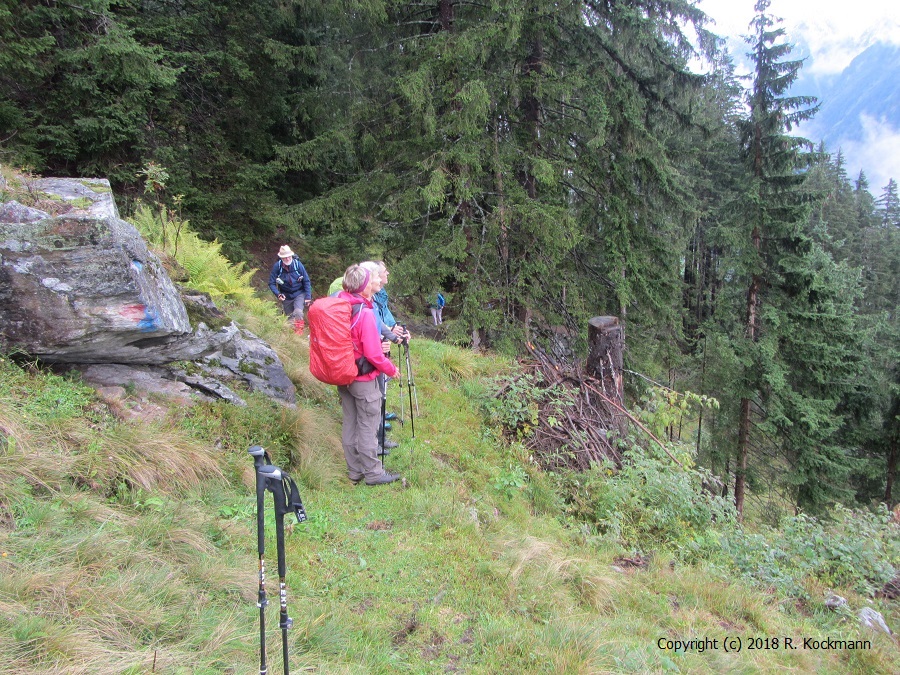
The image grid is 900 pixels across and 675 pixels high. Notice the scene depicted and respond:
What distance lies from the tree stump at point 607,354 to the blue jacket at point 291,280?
193 inches

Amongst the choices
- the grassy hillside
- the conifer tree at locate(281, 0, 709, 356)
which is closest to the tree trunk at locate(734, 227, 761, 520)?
the conifer tree at locate(281, 0, 709, 356)

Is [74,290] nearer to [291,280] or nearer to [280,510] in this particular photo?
[280,510]

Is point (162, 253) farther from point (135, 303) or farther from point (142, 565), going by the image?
point (142, 565)

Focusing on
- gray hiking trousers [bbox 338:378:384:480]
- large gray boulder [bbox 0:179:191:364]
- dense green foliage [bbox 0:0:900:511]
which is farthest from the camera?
dense green foliage [bbox 0:0:900:511]

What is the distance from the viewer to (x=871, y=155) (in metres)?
183

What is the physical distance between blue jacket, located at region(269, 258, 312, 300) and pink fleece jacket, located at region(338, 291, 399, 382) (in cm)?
463

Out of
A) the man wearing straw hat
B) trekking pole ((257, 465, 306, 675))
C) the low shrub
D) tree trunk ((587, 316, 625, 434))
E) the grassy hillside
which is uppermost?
the man wearing straw hat

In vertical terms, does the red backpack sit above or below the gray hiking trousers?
above

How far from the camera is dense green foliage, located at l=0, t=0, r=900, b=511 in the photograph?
31.3ft

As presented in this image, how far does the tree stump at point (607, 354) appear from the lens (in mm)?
7402

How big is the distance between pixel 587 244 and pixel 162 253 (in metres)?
9.75

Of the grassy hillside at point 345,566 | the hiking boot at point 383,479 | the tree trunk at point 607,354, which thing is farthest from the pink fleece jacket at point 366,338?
the tree trunk at point 607,354

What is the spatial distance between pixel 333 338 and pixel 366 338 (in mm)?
302

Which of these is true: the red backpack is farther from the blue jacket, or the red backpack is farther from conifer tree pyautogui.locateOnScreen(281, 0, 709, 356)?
conifer tree pyautogui.locateOnScreen(281, 0, 709, 356)
